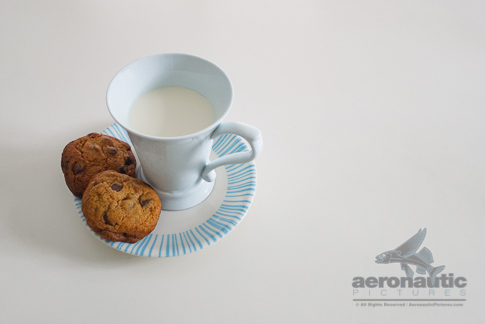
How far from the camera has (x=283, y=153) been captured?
107 centimetres

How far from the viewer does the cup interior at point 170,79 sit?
781 millimetres

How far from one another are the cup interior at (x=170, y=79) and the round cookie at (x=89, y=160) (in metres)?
0.11

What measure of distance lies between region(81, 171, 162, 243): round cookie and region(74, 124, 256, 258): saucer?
0.11 feet

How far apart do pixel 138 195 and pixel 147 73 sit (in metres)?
0.25

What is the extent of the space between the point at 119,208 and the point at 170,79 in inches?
11.5

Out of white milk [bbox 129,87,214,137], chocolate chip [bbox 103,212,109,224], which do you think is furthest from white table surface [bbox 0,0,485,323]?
white milk [bbox 129,87,214,137]

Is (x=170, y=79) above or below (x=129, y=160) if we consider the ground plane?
above


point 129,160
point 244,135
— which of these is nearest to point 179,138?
point 244,135
